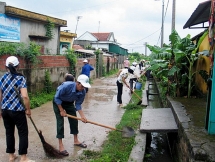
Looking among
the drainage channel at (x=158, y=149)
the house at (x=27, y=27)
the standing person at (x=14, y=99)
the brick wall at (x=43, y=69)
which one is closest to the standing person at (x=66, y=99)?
the standing person at (x=14, y=99)

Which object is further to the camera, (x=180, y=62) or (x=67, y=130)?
(x=180, y=62)

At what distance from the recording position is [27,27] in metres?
13.4

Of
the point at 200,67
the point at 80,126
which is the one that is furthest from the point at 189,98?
the point at 80,126

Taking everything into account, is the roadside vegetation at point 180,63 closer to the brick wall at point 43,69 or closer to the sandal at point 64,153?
the sandal at point 64,153

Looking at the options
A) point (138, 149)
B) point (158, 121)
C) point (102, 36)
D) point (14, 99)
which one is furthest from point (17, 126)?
point (102, 36)

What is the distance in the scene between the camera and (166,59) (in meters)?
8.81

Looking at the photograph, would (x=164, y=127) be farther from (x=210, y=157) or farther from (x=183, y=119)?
(x=210, y=157)

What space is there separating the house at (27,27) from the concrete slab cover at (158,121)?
8.40m

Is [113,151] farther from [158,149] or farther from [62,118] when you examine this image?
[158,149]

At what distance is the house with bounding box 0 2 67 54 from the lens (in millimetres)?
11844

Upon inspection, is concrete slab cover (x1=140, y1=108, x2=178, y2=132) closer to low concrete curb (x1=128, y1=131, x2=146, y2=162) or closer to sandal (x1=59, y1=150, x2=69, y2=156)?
low concrete curb (x1=128, y1=131, x2=146, y2=162)

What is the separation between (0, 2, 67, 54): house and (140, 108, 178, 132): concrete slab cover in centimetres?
840

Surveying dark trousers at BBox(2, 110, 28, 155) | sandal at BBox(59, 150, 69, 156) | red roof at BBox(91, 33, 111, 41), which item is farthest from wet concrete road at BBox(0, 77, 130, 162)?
red roof at BBox(91, 33, 111, 41)

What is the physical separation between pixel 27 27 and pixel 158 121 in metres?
10.1
